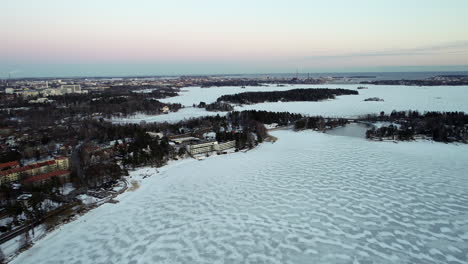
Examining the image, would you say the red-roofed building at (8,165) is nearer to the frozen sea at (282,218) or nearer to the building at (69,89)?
the frozen sea at (282,218)

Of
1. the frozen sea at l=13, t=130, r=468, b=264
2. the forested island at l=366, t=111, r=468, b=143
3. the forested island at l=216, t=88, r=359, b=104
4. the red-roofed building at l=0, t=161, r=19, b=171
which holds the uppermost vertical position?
the forested island at l=216, t=88, r=359, b=104

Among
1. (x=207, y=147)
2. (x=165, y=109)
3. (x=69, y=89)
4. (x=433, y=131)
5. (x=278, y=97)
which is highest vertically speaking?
(x=69, y=89)

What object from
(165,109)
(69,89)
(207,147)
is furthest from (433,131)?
(69,89)

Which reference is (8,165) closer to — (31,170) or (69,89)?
(31,170)

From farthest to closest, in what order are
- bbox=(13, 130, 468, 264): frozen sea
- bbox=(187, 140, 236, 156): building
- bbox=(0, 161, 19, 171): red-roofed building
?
bbox=(187, 140, 236, 156): building < bbox=(0, 161, 19, 171): red-roofed building < bbox=(13, 130, 468, 264): frozen sea

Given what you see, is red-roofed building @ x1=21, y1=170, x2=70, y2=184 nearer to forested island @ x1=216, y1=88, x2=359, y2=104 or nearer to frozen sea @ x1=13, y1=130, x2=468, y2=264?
frozen sea @ x1=13, y1=130, x2=468, y2=264

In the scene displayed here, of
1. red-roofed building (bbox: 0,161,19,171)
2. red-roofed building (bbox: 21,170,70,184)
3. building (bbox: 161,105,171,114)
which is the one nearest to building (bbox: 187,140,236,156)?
red-roofed building (bbox: 21,170,70,184)

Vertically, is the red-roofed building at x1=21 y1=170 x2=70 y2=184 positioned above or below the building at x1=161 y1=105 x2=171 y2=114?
below

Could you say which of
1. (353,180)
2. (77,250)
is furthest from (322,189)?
(77,250)
